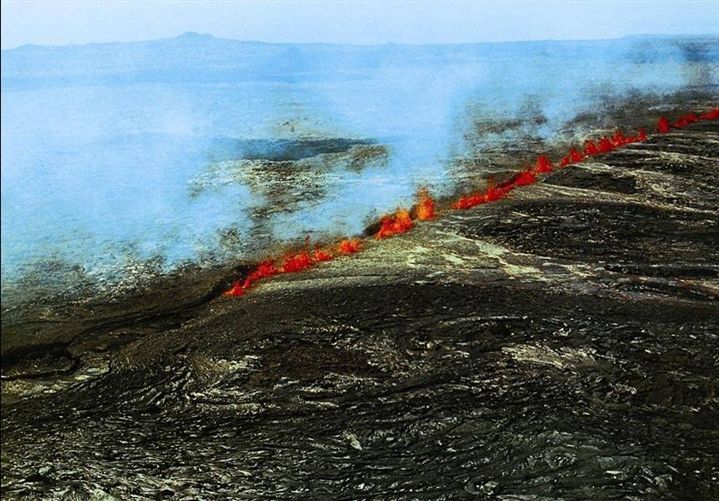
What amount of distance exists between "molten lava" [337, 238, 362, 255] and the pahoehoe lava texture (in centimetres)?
38

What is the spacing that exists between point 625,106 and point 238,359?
16.9 m

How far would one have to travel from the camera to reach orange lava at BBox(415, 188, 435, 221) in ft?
31.5

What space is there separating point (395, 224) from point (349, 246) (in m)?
1.06

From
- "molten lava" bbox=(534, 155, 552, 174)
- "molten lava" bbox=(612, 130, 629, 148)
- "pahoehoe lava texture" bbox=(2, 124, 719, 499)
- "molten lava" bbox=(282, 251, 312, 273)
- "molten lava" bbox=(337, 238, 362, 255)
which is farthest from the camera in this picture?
"molten lava" bbox=(612, 130, 629, 148)

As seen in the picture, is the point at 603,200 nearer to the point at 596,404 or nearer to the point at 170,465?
the point at 596,404

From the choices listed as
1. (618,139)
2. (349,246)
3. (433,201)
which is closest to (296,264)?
(349,246)

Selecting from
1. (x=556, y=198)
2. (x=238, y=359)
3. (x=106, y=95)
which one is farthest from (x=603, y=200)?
(x=106, y=95)

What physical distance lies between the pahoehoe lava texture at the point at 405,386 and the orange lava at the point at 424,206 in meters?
1.72

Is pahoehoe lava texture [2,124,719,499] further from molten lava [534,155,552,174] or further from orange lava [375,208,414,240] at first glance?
molten lava [534,155,552,174]

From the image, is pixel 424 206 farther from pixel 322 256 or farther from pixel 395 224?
pixel 322 256

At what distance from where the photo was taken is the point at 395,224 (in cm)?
920

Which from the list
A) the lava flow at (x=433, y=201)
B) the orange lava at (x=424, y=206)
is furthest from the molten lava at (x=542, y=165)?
the orange lava at (x=424, y=206)

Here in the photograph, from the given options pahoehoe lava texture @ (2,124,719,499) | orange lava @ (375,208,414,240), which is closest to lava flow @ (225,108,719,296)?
orange lava @ (375,208,414,240)

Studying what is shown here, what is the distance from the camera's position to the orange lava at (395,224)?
8.86m
